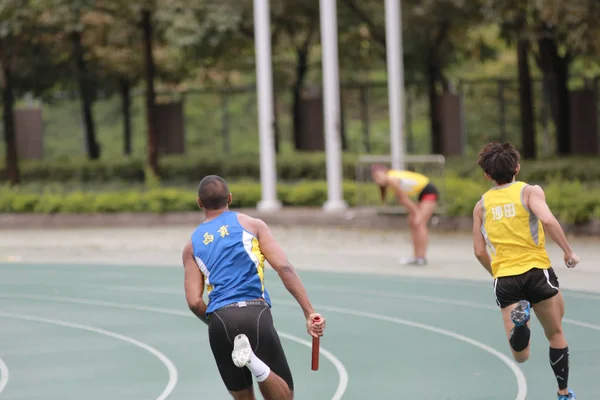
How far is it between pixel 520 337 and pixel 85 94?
28.1 metres

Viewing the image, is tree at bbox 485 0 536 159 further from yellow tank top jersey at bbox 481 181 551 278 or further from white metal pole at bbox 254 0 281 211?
yellow tank top jersey at bbox 481 181 551 278

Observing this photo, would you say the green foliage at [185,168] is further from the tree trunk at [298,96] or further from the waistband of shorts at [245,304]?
the waistband of shorts at [245,304]

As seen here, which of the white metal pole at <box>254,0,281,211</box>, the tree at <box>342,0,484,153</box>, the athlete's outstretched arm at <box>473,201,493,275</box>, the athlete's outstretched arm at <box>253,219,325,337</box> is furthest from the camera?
the tree at <box>342,0,484,153</box>

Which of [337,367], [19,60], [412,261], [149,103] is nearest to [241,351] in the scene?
[337,367]

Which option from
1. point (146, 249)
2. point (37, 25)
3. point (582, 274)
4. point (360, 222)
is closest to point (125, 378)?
point (582, 274)

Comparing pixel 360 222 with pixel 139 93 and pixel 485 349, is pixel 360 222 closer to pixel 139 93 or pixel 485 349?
pixel 485 349

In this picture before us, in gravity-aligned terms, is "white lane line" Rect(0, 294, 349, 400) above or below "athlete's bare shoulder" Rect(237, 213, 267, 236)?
below

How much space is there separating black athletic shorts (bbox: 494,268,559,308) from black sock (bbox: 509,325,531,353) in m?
0.18

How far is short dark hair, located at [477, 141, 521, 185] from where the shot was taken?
7816 millimetres

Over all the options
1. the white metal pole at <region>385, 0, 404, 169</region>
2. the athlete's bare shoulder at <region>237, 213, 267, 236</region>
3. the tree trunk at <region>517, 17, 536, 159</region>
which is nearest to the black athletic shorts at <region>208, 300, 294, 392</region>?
the athlete's bare shoulder at <region>237, 213, 267, 236</region>

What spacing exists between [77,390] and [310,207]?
14.9m

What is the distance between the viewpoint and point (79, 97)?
117 ft

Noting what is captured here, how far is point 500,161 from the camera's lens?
7824 mm

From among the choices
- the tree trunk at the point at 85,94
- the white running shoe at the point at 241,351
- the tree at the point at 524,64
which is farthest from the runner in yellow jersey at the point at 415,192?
the tree trunk at the point at 85,94
